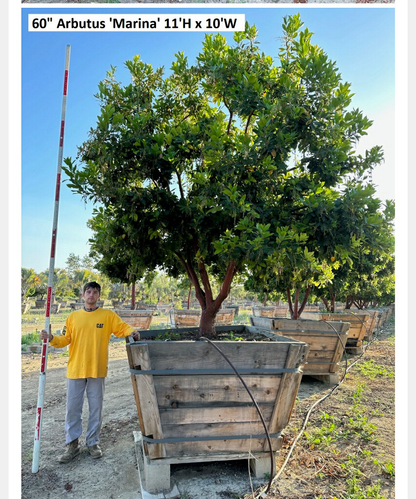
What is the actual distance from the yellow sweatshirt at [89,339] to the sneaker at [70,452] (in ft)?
2.23

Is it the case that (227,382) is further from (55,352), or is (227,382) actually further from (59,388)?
(55,352)

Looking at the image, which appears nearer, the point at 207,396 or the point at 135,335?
the point at 207,396

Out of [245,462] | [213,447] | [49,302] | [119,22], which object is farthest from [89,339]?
[119,22]

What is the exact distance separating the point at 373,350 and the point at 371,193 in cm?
991

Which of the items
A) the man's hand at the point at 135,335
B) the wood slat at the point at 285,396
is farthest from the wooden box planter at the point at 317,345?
the man's hand at the point at 135,335

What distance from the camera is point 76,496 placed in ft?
9.79

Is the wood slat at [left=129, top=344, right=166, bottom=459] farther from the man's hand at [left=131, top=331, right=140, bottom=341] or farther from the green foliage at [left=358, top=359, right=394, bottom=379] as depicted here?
the green foliage at [left=358, top=359, right=394, bottom=379]

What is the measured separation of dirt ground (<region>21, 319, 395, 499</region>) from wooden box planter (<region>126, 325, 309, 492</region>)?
273mm

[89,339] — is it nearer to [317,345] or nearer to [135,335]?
[135,335]

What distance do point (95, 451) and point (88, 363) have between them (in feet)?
2.87

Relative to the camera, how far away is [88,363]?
3701 millimetres

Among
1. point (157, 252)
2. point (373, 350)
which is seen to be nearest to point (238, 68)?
point (157, 252)
